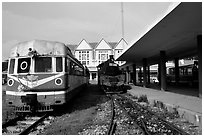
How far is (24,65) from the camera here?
824cm

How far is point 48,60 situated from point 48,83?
956mm

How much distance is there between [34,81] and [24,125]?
1.80m

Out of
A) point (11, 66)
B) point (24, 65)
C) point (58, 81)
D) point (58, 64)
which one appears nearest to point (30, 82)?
point (24, 65)

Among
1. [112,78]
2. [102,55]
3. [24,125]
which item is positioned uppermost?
[102,55]

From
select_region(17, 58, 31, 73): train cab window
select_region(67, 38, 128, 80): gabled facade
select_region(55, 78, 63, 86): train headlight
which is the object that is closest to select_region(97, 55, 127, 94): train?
select_region(55, 78, 63, 86): train headlight

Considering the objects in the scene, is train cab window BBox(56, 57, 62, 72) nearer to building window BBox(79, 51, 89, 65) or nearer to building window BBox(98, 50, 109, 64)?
building window BBox(79, 51, 89, 65)

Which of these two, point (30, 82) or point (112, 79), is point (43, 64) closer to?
point (30, 82)

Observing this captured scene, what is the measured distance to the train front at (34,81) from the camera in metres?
7.90

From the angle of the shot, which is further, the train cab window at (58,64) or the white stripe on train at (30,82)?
the train cab window at (58,64)

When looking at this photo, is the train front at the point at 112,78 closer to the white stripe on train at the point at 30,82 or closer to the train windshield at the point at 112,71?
the train windshield at the point at 112,71

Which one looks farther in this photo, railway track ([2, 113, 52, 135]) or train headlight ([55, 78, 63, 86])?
train headlight ([55, 78, 63, 86])

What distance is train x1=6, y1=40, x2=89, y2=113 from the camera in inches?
312

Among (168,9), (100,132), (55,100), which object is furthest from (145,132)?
(168,9)

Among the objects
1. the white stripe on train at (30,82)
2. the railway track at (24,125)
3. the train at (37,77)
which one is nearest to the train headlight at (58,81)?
the train at (37,77)
